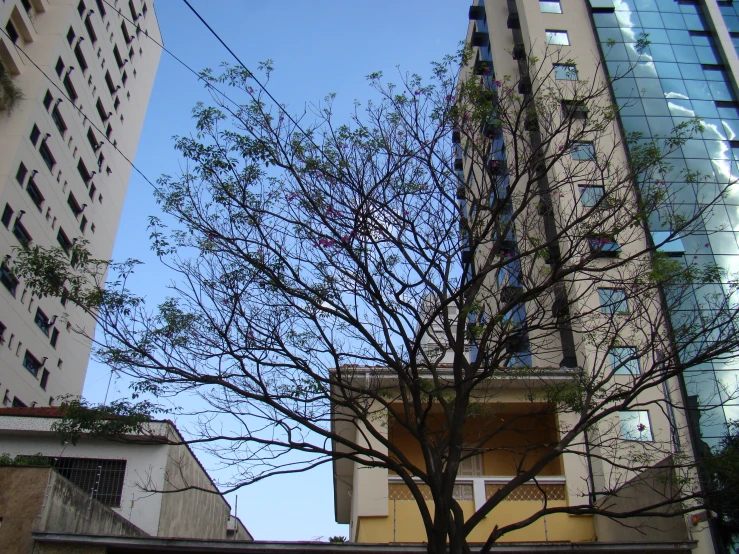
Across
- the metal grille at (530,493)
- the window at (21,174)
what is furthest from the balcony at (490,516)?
the window at (21,174)

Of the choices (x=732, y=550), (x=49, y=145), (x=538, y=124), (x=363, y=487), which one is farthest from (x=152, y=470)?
(x=49, y=145)

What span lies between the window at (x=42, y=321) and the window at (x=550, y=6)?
945 inches

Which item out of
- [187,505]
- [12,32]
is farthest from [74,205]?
[187,505]

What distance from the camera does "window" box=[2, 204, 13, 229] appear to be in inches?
949

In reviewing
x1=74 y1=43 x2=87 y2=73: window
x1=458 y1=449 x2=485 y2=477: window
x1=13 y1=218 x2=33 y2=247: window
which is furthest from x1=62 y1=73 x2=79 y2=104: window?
x1=458 y1=449 x2=485 y2=477: window

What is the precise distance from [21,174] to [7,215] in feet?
6.82

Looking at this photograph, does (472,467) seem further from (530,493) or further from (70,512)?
(70,512)

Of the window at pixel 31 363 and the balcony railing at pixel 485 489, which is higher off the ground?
the window at pixel 31 363

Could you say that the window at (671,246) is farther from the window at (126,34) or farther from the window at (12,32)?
the window at (126,34)

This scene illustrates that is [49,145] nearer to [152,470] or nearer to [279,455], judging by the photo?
[152,470]

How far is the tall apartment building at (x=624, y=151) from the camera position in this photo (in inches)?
499

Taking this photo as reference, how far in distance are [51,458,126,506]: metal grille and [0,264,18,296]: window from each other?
1283cm

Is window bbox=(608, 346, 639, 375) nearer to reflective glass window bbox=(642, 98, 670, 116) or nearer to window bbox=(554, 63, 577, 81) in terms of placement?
window bbox=(554, 63, 577, 81)

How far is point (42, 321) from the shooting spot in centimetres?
2708
